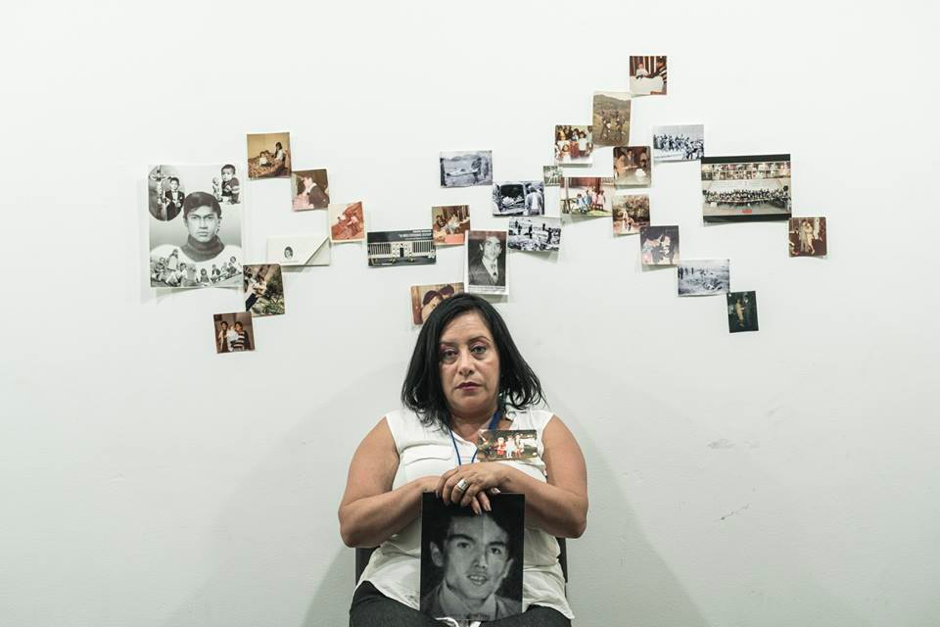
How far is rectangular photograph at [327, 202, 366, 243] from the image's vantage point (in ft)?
6.28

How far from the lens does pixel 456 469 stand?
1.52 m

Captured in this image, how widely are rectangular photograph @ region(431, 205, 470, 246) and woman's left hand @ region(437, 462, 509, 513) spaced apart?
65 centimetres

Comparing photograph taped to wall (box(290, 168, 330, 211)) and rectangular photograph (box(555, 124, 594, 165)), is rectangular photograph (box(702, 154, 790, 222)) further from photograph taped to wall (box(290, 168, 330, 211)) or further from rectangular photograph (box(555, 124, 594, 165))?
photograph taped to wall (box(290, 168, 330, 211))

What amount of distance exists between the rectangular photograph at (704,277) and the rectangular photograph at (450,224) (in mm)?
569

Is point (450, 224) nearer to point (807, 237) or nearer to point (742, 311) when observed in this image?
point (742, 311)

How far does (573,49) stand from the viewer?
1931 mm

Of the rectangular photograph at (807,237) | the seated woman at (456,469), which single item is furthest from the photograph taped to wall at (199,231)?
the rectangular photograph at (807,237)

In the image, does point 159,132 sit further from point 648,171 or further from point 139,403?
point 648,171

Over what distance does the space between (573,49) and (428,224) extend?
0.59m

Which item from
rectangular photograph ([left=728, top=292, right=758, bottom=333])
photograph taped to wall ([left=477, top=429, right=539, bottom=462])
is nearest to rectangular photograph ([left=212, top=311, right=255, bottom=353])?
photograph taped to wall ([left=477, top=429, right=539, bottom=462])

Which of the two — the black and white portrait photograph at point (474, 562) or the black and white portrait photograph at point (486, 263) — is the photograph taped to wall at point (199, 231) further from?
the black and white portrait photograph at point (474, 562)

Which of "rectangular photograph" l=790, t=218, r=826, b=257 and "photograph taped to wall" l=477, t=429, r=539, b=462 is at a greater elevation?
"rectangular photograph" l=790, t=218, r=826, b=257

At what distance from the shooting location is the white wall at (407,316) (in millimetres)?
1914

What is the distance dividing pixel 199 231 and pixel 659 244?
3.88 ft
